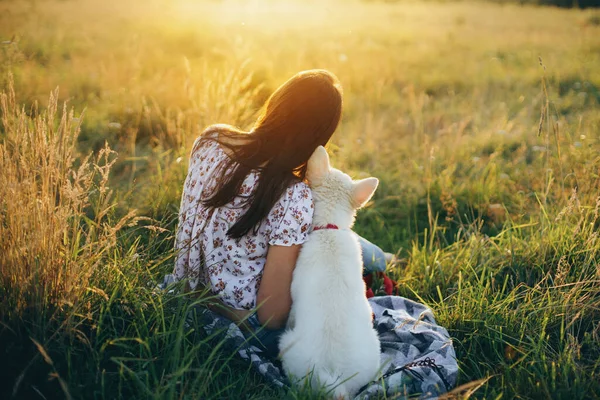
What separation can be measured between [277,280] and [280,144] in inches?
24.2

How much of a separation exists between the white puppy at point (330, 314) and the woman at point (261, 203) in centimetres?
9

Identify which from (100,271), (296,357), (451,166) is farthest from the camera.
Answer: (451,166)

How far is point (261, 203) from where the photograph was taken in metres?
2.21

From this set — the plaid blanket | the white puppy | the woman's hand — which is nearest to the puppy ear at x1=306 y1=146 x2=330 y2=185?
the white puppy

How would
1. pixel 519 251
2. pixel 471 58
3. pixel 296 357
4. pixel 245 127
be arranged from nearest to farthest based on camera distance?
pixel 296 357
pixel 519 251
pixel 245 127
pixel 471 58

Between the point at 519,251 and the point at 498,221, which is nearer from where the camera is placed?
the point at 519,251

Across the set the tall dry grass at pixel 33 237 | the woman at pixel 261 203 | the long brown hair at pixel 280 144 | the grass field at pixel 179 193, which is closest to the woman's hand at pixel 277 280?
the woman at pixel 261 203

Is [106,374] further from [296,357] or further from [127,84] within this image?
[127,84]

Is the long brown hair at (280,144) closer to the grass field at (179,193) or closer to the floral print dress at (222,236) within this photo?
the floral print dress at (222,236)

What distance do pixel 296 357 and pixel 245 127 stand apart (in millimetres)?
2467

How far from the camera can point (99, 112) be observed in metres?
5.98

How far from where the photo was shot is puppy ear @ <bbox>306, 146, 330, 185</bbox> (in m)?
2.26

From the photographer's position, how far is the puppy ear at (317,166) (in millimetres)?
2262

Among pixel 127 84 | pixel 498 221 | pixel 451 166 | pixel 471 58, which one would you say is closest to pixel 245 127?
pixel 451 166
